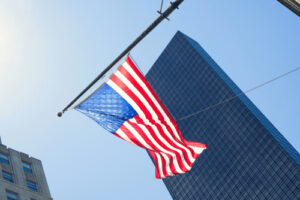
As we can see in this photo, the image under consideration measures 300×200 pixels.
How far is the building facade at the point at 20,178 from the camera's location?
3859 cm

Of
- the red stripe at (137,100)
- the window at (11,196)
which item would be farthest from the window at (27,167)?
the red stripe at (137,100)

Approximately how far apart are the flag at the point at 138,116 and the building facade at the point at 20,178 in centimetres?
2291

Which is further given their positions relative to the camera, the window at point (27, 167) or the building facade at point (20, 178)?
the window at point (27, 167)

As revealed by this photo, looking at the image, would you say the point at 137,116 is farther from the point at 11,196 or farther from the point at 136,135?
the point at 11,196

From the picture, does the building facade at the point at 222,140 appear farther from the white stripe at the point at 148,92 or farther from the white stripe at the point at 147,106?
the white stripe at the point at 148,92

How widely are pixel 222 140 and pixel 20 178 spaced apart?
105828 mm

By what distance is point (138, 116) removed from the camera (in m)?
18.6

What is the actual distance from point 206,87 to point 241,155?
121ft

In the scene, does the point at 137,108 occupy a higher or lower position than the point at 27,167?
lower

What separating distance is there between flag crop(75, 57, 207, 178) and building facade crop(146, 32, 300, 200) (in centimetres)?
10107

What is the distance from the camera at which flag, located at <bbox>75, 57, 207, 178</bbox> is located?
1789cm

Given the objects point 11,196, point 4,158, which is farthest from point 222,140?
point 11,196

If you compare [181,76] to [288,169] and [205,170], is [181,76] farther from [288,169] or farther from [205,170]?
[288,169]

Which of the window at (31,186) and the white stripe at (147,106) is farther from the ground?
the window at (31,186)
